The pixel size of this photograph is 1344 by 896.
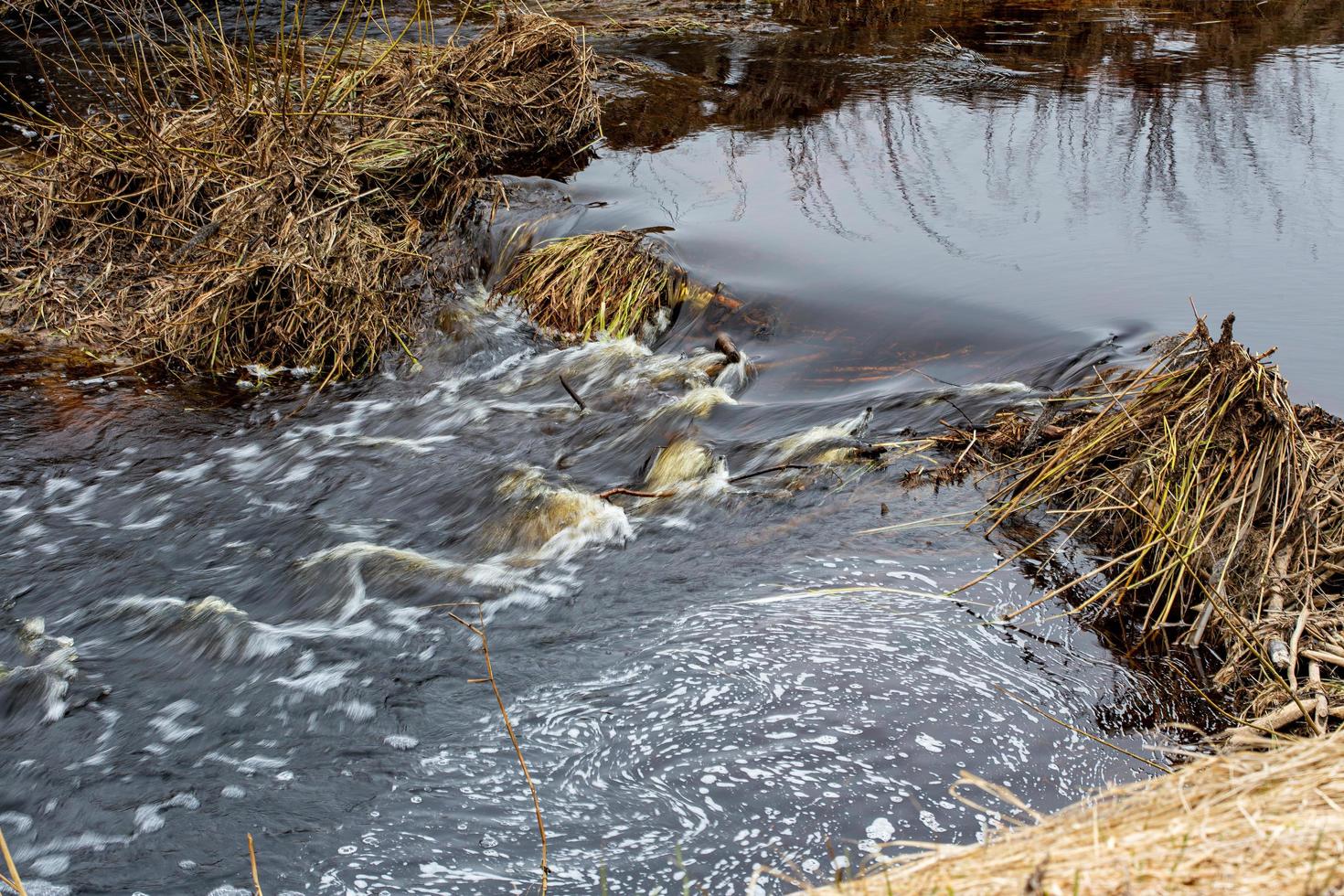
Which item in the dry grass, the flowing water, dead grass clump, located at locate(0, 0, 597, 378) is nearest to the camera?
A: the dry grass

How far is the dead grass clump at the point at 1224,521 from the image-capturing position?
318 centimetres

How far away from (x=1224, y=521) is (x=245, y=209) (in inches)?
211

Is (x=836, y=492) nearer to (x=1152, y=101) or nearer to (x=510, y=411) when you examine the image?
(x=510, y=411)

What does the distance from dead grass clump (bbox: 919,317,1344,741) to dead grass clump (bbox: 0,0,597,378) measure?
13.2 feet

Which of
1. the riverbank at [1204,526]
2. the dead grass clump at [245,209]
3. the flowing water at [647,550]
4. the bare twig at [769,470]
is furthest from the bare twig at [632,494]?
the dead grass clump at [245,209]

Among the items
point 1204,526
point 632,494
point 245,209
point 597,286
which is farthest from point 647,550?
point 245,209

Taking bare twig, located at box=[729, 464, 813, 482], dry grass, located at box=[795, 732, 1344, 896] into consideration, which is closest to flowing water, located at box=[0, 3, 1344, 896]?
bare twig, located at box=[729, 464, 813, 482]

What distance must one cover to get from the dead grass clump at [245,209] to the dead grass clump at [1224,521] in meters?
4.02

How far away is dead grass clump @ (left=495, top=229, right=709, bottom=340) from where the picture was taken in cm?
616

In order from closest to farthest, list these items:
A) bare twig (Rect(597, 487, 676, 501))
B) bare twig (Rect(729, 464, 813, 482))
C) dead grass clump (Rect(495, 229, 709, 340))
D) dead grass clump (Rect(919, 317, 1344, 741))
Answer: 1. dead grass clump (Rect(919, 317, 1344, 741))
2. bare twig (Rect(597, 487, 676, 501))
3. bare twig (Rect(729, 464, 813, 482))
4. dead grass clump (Rect(495, 229, 709, 340))

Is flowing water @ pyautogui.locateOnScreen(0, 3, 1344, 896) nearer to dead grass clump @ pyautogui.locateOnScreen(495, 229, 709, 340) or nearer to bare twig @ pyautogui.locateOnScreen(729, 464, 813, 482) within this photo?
bare twig @ pyautogui.locateOnScreen(729, 464, 813, 482)

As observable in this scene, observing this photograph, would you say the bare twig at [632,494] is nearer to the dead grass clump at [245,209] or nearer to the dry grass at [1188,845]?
the dead grass clump at [245,209]

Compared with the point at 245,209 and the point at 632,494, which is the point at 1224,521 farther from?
the point at 245,209

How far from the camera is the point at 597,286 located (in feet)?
20.5
